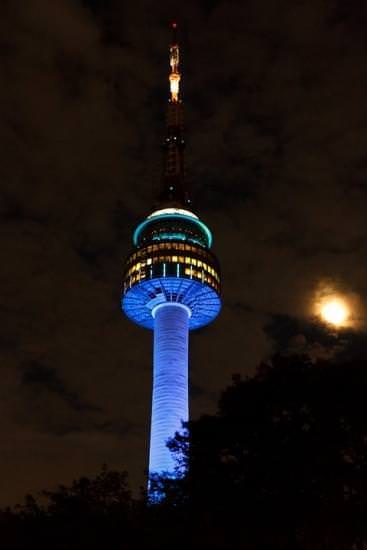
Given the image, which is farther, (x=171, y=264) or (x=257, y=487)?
(x=171, y=264)

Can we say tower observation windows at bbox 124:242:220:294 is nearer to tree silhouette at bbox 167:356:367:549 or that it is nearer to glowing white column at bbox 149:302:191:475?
glowing white column at bbox 149:302:191:475

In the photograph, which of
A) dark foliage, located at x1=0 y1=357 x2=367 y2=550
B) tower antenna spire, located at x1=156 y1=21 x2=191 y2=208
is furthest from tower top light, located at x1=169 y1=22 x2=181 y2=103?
dark foliage, located at x1=0 y1=357 x2=367 y2=550

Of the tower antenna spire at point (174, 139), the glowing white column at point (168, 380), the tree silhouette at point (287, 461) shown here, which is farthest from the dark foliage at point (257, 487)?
the tower antenna spire at point (174, 139)

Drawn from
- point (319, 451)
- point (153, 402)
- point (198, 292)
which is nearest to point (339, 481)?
point (319, 451)

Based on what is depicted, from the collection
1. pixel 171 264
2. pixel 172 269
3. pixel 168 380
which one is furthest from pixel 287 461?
pixel 171 264

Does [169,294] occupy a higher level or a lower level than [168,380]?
higher

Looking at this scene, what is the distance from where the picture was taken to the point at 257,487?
38531 millimetres

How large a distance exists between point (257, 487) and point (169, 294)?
2634 inches

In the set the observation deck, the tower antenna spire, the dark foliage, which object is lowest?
the dark foliage

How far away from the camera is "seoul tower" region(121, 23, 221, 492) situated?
→ 312 ft

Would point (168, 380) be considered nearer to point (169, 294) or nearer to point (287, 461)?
point (169, 294)

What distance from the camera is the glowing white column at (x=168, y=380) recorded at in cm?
9219

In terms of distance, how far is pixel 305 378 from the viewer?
140 feet

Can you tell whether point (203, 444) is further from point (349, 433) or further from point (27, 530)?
Result: point (27, 530)
